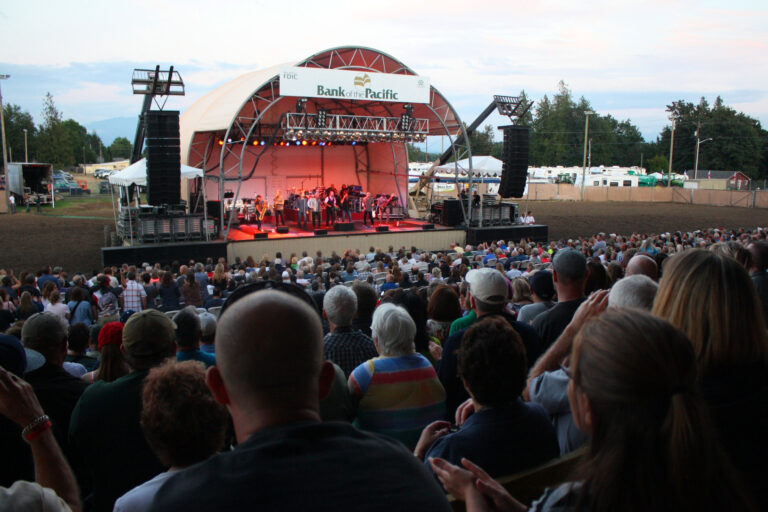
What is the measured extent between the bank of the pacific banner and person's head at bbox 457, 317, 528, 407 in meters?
15.0

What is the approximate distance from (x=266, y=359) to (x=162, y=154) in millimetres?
14174

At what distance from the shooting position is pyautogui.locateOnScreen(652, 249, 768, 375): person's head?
1.57 metres

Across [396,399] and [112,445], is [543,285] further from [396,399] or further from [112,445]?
[112,445]

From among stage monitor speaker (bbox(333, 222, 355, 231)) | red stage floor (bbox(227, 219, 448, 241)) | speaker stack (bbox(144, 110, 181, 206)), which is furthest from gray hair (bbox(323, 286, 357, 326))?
stage monitor speaker (bbox(333, 222, 355, 231))

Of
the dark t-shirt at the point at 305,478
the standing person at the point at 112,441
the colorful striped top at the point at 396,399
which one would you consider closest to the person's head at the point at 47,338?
the standing person at the point at 112,441

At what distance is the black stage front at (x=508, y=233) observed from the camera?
1944 cm

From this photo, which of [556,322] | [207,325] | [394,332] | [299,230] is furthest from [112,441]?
[299,230]

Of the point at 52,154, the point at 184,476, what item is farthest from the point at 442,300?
the point at 52,154

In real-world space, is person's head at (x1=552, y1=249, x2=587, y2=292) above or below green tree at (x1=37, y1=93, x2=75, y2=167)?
below

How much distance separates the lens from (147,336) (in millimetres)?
2459

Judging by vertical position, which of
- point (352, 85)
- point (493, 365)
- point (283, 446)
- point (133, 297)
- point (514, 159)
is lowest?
point (133, 297)

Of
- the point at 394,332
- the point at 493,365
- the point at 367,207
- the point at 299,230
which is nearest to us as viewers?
the point at 493,365

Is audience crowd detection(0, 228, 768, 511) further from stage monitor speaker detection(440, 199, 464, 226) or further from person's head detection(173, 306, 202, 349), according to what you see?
stage monitor speaker detection(440, 199, 464, 226)

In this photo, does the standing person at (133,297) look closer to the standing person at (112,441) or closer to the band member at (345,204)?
the standing person at (112,441)
